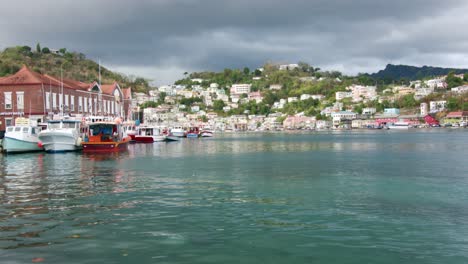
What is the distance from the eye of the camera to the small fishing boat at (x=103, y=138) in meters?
47.6

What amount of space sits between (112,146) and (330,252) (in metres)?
40.5

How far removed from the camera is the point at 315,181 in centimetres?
2512

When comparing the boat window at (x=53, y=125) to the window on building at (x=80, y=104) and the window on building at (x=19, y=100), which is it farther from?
the window on building at (x=80, y=104)

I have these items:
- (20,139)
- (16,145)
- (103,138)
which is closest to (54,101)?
(103,138)

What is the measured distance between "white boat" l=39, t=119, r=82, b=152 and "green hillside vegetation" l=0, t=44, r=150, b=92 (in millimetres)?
68524

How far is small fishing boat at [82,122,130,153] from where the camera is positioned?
4756cm

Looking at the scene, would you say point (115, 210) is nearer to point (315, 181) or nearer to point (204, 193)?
point (204, 193)

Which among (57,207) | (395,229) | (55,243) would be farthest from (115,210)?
(395,229)

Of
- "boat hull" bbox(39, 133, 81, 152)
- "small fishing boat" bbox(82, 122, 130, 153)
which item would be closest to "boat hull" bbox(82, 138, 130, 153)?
"small fishing boat" bbox(82, 122, 130, 153)

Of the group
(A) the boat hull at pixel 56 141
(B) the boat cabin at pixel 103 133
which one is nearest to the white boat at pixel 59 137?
(A) the boat hull at pixel 56 141

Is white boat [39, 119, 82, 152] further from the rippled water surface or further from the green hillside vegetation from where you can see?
the green hillside vegetation

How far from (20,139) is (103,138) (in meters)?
8.29

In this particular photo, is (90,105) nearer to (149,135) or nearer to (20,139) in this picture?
(149,135)

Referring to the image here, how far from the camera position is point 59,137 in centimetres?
4584
